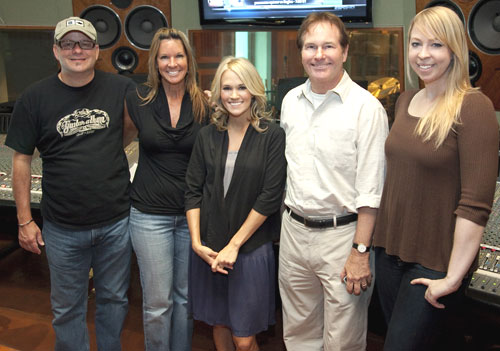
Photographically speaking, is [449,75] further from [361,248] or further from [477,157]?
[361,248]

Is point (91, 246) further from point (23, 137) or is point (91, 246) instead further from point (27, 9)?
point (27, 9)

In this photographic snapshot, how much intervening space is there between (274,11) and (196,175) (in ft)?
8.78

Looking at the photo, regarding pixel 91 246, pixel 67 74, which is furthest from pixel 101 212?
pixel 67 74

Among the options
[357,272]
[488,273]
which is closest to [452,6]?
[488,273]

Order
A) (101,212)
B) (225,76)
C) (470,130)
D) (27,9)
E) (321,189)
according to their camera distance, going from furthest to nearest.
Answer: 1. (27,9)
2. (101,212)
3. (225,76)
4. (321,189)
5. (470,130)

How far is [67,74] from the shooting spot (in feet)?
6.33

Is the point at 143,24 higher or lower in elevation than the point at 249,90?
higher

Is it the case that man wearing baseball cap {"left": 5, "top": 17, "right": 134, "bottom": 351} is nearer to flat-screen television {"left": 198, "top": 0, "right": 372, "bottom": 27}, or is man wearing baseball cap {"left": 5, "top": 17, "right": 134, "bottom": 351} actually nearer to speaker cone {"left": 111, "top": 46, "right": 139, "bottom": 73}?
flat-screen television {"left": 198, "top": 0, "right": 372, "bottom": 27}

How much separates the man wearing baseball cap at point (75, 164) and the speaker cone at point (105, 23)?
8.51 ft

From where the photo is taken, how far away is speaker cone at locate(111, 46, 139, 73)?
4.46 meters

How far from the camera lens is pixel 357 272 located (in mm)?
1662

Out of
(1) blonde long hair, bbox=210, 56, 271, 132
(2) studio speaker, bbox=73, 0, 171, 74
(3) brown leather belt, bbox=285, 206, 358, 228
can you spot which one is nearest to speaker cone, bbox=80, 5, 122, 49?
(2) studio speaker, bbox=73, 0, 171, 74

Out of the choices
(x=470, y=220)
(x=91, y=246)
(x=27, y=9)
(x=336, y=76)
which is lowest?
(x=91, y=246)

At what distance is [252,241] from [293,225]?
0.59ft
